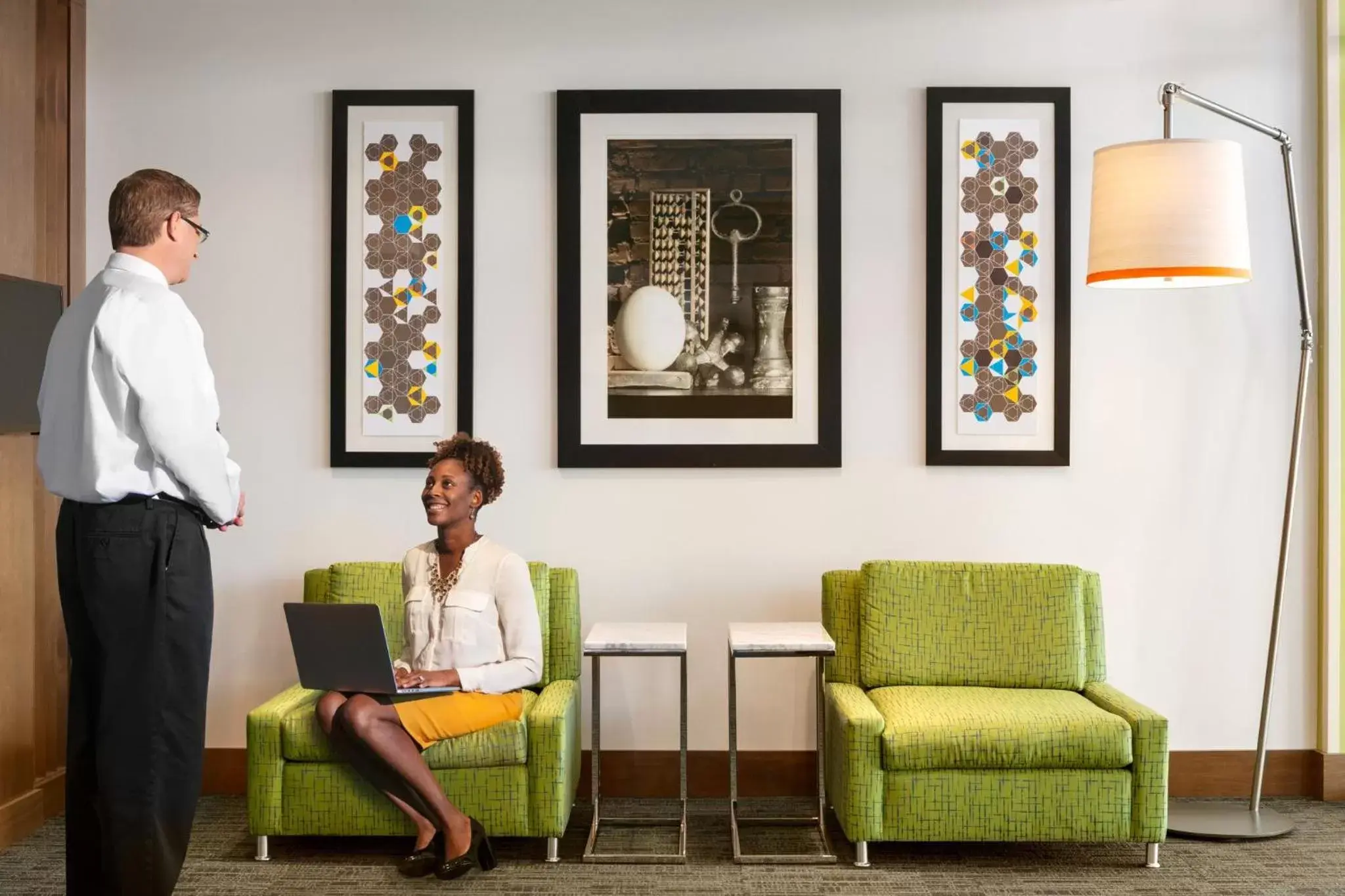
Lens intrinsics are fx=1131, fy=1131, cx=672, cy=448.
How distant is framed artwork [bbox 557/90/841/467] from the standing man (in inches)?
75.0

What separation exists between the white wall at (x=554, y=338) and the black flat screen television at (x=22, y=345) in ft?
2.39

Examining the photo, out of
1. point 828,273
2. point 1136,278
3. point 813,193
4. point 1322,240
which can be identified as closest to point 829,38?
point 813,193

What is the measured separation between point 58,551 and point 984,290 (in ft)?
10.4

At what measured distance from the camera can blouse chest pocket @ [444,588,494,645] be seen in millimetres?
3508

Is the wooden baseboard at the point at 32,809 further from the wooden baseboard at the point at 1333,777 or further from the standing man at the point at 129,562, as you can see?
the wooden baseboard at the point at 1333,777

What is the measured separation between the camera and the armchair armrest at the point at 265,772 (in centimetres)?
345

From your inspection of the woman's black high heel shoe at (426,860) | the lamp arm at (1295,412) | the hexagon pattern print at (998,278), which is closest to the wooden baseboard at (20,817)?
the woman's black high heel shoe at (426,860)

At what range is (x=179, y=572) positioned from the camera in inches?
97.2

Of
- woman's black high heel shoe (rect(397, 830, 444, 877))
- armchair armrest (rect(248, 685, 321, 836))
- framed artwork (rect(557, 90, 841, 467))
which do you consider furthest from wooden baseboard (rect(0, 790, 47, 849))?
framed artwork (rect(557, 90, 841, 467))

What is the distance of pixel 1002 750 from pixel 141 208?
2737mm

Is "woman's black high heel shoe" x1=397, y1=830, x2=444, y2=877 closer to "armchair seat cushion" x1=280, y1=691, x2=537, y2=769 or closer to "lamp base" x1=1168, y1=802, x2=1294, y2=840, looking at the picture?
"armchair seat cushion" x1=280, y1=691, x2=537, y2=769

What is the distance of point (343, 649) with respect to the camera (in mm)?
3322

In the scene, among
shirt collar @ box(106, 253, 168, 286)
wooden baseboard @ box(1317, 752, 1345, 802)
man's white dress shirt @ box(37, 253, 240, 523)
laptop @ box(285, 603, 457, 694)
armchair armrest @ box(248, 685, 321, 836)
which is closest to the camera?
man's white dress shirt @ box(37, 253, 240, 523)

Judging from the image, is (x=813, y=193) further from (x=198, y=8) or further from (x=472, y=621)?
(x=198, y=8)
